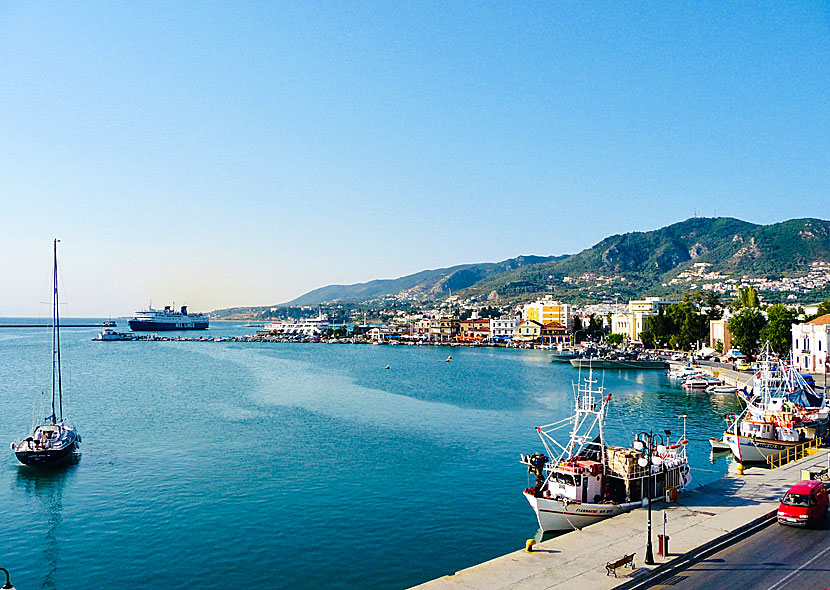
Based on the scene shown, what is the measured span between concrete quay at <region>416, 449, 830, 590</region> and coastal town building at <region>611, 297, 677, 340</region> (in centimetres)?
12865

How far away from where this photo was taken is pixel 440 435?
47250 millimetres

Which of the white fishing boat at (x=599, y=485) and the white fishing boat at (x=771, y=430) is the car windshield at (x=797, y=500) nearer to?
the white fishing boat at (x=599, y=485)

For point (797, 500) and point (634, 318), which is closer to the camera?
point (797, 500)

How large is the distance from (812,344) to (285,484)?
74490 millimetres

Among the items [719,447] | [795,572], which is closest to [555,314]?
[719,447]

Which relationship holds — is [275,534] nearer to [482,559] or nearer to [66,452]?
[482,559]

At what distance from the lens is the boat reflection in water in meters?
24.2

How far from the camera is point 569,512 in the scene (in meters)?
24.9

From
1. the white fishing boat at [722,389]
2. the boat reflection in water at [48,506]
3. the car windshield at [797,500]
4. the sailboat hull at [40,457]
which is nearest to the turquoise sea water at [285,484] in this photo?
the boat reflection in water at [48,506]

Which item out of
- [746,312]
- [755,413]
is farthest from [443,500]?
[746,312]

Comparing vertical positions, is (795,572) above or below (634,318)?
below

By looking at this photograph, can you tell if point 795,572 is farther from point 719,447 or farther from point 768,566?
point 719,447

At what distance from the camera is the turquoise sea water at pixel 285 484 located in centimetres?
2388

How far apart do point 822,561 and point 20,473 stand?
38033 mm
